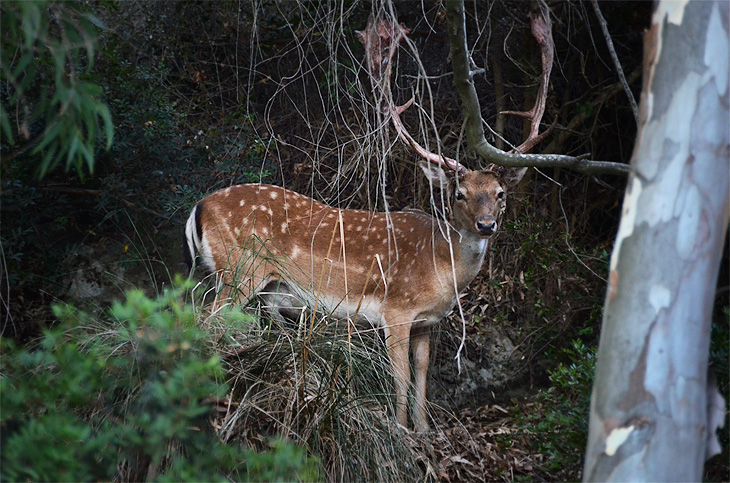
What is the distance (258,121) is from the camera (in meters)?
6.87

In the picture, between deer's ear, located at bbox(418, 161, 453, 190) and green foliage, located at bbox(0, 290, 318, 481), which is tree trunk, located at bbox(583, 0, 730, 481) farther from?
deer's ear, located at bbox(418, 161, 453, 190)

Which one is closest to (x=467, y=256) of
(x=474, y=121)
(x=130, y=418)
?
(x=474, y=121)

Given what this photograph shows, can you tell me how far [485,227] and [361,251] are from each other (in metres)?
1.09

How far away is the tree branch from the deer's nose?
1268mm

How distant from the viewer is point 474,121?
3.68m

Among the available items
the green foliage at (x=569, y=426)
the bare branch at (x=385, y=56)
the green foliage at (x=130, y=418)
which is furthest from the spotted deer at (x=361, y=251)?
the green foliage at (x=130, y=418)

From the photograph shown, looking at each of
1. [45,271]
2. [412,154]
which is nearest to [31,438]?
[45,271]

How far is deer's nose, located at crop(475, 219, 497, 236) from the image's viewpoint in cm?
503

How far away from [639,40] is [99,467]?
19.1ft

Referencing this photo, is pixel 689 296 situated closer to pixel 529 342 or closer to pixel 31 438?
pixel 31 438

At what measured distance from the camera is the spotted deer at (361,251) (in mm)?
5332

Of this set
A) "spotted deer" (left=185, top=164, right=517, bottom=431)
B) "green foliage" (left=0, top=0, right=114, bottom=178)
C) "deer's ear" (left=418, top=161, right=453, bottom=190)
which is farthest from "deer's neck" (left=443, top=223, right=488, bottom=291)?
"green foliage" (left=0, top=0, right=114, bottom=178)

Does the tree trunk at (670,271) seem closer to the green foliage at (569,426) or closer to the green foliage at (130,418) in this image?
the green foliage at (569,426)

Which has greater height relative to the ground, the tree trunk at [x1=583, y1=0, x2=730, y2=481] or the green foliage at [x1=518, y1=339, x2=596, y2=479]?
the tree trunk at [x1=583, y1=0, x2=730, y2=481]
